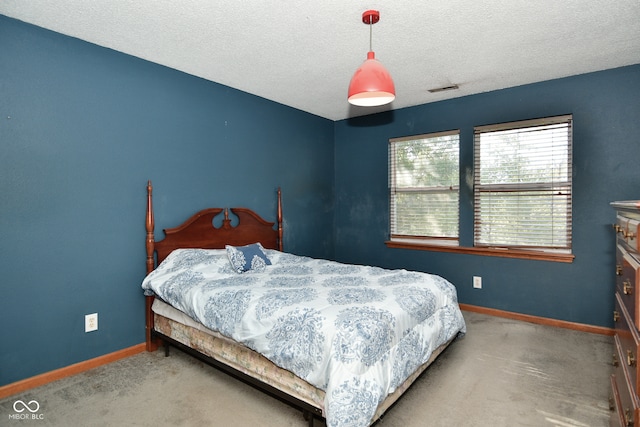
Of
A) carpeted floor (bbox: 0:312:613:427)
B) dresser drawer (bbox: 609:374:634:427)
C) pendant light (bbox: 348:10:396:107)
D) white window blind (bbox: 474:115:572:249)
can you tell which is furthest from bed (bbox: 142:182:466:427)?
white window blind (bbox: 474:115:572:249)

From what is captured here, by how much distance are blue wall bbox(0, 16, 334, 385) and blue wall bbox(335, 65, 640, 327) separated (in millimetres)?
2281

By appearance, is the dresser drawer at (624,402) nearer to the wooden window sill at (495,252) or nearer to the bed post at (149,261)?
the wooden window sill at (495,252)

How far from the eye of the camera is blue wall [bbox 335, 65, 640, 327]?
3.21 m

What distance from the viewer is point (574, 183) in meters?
3.41

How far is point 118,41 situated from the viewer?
8.73 feet

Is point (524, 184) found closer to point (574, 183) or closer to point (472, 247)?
point (574, 183)

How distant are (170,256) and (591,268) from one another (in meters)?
3.88

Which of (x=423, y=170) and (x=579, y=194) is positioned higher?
(x=423, y=170)

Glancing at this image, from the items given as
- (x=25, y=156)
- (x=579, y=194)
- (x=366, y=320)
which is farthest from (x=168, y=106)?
(x=579, y=194)

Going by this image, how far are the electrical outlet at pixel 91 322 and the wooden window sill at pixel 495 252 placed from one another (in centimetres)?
327

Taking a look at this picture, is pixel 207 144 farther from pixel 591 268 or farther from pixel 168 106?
pixel 591 268

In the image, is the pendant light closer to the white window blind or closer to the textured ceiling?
the textured ceiling

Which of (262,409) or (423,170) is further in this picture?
(423,170)

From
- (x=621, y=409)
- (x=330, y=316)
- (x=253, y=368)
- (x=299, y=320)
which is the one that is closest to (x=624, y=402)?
(x=621, y=409)
